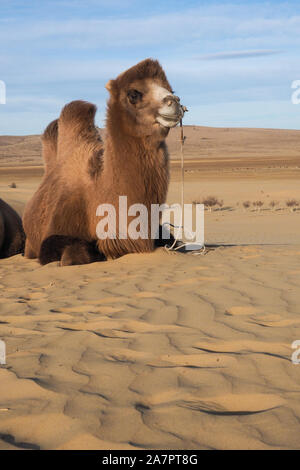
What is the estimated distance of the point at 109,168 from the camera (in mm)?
6676

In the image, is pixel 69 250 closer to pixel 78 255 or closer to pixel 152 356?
pixel 78 255

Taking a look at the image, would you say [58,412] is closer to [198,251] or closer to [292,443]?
[292,443]

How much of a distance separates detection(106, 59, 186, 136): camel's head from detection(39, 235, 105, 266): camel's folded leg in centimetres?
152

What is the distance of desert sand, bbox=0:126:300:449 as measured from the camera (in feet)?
7.89

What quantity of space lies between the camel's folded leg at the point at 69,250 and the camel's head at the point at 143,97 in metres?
1.52

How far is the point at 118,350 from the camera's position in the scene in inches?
136

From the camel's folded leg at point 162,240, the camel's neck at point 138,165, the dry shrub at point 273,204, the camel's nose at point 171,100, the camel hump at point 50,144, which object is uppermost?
the camel's nose at point 171,100

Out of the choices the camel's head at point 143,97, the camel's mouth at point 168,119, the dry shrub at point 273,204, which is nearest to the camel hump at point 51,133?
the camel's head at point 143,97

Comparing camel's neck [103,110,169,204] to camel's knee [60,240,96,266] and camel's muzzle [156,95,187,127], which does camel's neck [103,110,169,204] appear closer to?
camel's muzzle [156,95,187,127]

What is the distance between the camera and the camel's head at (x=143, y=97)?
6156 mm

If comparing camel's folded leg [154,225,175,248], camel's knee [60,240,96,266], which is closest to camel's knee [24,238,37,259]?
camel's knee [60,240,96,266]

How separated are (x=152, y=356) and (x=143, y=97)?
12.1 ft

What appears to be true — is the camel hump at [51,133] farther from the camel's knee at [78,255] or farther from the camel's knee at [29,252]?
the camel's knee at [78,255]
